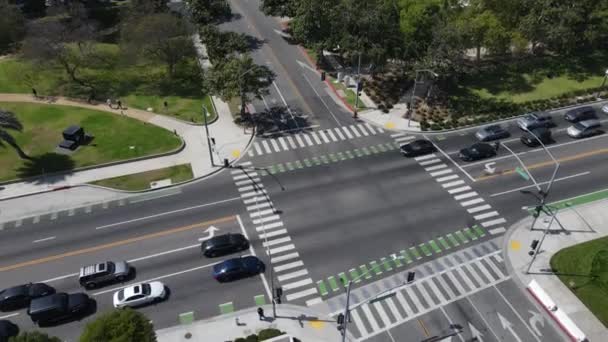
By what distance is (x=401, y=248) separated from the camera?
1834 inches

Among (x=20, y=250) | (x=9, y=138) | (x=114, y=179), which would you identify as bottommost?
(x=20, y=250)

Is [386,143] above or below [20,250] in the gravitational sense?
above

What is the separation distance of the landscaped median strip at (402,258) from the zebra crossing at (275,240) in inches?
72.7

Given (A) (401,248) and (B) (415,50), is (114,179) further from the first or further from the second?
(B) (415,50)

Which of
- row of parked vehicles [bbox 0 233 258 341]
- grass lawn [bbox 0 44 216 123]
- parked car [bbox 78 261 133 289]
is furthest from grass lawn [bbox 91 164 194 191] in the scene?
parked car [bbox 78 261 133 289]

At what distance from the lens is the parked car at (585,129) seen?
62.2 meters

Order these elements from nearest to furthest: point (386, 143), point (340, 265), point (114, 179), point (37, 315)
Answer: point (37, 315)
point (340, 265)
point (114, 179)
point (386, 143)

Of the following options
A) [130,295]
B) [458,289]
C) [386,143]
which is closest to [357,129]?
[386,143]

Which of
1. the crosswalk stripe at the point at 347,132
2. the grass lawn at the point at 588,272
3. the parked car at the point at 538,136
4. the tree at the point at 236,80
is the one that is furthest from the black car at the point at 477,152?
the tree at the point at 236,80

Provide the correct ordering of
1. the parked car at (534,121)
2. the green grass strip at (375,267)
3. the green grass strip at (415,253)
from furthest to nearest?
the parked car at (534,121) → the green grass strip at (415,253) → the green grass strip at (375,267)

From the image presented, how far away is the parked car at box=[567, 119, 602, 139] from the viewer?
62.2 metres

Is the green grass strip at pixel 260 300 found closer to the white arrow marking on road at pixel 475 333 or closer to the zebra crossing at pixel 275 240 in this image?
the zebra crossing at pixel 275 240

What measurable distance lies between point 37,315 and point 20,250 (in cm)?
1099

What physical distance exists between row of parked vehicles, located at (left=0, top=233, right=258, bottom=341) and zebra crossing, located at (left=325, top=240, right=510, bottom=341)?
10334mm
